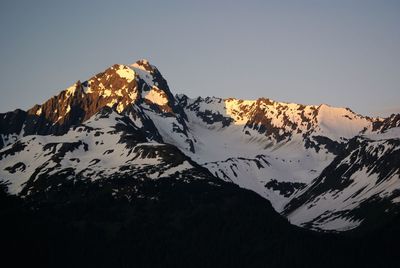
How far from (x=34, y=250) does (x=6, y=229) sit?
23793 millimetres

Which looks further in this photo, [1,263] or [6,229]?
[6,229]

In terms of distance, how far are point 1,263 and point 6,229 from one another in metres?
31.5

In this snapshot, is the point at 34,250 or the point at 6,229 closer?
the point at 34,250

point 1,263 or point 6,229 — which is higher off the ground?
point 6,229

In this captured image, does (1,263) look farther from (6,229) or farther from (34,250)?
(6,229)

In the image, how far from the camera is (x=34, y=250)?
17388cm

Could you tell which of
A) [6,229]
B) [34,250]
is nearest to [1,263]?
[34,250]

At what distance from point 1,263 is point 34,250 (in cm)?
1059

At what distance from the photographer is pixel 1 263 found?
16438cm
